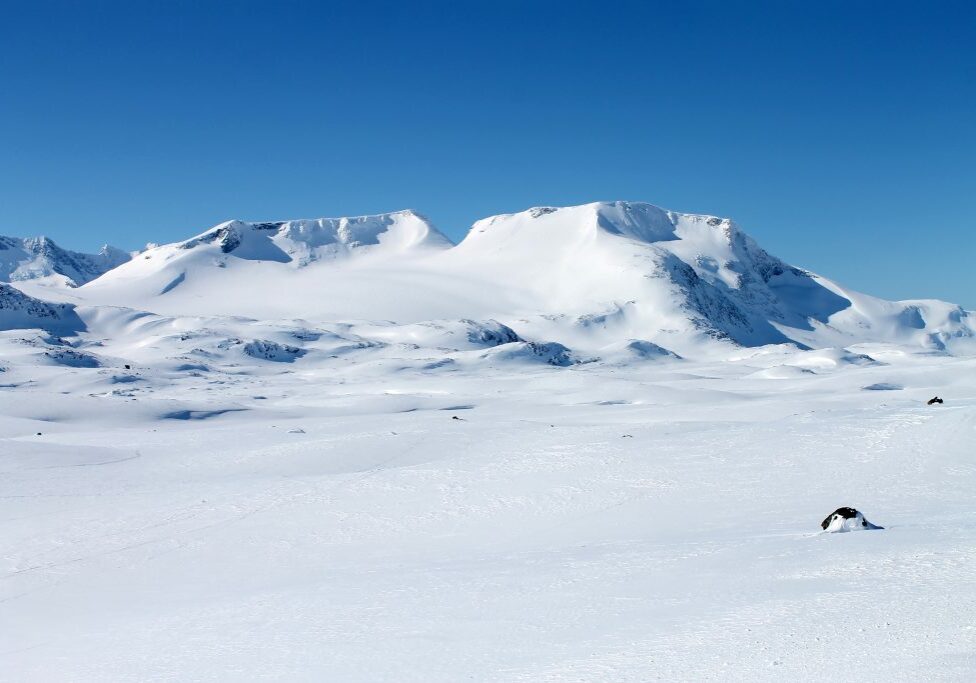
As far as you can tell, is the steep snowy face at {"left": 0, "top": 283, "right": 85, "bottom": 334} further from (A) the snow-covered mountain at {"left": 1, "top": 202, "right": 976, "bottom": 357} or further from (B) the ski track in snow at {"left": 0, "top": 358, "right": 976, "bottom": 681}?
(B) the ski track in snow at {"left": 0, "top": 358, "right": 976, "bottom": 681}

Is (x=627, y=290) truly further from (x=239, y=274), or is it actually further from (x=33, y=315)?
(x=33, y=315)

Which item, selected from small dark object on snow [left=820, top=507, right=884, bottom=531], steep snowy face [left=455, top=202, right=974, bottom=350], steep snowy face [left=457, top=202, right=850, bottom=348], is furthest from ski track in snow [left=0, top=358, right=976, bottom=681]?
steep snowy face [left=457, top=202, right=850, bottom=348]

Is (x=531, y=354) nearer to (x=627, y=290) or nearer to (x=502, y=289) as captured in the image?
(x=627, y=290)

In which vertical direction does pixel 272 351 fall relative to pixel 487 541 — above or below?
above

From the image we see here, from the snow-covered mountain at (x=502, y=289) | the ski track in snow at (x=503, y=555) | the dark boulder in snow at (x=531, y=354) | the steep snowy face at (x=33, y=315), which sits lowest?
the ski track in snow at (x=503, y=555)

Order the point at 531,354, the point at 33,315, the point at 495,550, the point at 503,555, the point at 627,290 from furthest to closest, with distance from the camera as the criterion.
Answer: the point at 627,290 < the point at 33,315 < the point at 531,354 < the point at 495,550 < the point at 503,555

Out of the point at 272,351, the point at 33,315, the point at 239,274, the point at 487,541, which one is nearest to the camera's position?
the point at 487,541

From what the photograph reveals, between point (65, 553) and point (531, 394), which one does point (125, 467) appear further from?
point (531, 394)

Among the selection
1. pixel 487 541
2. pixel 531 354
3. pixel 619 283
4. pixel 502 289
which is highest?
pixel 619 283

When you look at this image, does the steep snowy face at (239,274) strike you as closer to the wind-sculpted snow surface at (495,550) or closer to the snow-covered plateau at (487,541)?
the snow-covered plateau at (487,541)

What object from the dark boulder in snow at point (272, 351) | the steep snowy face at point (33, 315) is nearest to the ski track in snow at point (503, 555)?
the dark boulder in snow at point (272, 351)

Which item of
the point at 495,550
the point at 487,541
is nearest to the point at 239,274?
the point at 487,541

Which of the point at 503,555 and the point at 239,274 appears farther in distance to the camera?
the point at 239,274

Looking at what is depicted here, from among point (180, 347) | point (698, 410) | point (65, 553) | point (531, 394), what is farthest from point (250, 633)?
point (180, 347)
